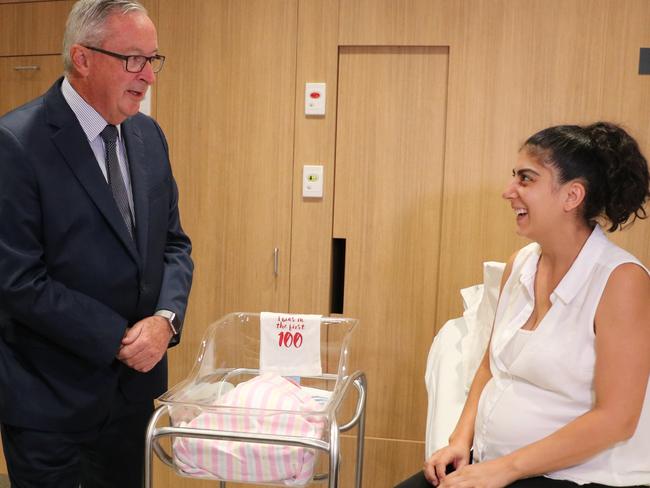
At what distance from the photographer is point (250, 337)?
2088mm

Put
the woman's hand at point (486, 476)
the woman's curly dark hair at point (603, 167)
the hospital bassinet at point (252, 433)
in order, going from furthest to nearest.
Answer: the woman's curly dark hair at point (603, 167), the woman's hand at point (486, 476), the hospital bassinet at point (252, 433)

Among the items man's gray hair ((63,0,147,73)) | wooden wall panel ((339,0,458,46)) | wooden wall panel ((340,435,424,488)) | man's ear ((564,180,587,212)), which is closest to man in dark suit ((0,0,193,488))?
man's gray hair ((63,0,147,73))

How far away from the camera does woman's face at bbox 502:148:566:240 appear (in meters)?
1.86

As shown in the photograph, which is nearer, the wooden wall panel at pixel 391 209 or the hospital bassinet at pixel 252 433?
the hospital bassinet at pixel 252 433

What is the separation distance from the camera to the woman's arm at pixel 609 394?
1.68 metres

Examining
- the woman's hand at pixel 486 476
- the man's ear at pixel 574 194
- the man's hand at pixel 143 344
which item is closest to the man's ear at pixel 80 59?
the man's hand at pixel 143 344

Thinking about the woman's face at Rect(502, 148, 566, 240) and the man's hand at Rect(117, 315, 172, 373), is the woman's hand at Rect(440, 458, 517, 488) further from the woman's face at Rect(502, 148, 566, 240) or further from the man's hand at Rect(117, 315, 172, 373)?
the man's hand at Rect(117, 315, 172, 373)

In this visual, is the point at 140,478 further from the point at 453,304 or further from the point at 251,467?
the point at 453,304

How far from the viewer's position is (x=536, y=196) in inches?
73.8

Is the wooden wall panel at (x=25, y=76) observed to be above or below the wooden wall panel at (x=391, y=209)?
above

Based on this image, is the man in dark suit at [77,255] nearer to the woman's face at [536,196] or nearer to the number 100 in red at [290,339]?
the number 100 in red at [290,339]

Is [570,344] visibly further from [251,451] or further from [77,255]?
[77,255]

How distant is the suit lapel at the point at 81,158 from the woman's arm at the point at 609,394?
108 centimetres

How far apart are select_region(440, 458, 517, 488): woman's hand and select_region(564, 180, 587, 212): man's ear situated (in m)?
0.66
